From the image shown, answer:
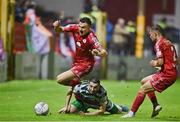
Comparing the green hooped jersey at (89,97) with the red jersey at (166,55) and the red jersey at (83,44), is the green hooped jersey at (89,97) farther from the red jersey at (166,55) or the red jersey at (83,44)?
the red jersey at (166,55)

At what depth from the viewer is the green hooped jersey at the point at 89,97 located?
15820mm

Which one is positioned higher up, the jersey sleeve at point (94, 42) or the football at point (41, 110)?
the jersey sleeve at point (94, 42)

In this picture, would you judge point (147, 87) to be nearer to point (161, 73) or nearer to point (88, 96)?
point (161, 73)

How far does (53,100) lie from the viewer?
20.1m

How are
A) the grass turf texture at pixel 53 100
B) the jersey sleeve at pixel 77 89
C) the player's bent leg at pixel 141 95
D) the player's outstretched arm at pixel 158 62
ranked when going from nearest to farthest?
the player's outstretched arm at pixel 158 62
the player's bent leg at pixel 141 95
the grass turf texture at pixel 53 100
the jersey sleeve at pixel 77 89

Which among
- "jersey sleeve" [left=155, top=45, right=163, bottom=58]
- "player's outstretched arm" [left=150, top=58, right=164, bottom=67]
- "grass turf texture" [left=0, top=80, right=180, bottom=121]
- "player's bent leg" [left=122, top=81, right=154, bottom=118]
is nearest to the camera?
"player's outstretched arm" [left=150, top=58, right=164, bottom=67]

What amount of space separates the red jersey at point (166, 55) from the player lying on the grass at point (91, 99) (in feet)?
4.44

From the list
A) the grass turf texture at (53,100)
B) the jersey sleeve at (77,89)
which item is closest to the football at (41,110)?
the grass turf texture at (53,100)

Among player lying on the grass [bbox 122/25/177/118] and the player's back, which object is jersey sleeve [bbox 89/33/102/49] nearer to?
the player's back

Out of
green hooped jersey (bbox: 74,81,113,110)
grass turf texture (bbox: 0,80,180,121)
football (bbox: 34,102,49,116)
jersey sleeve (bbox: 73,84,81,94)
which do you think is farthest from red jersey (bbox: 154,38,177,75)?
football (bbox: 34,102,49,116)

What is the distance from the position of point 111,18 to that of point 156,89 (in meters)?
25.1

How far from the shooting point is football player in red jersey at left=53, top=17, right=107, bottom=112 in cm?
1638

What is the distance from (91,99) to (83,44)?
1263 mm

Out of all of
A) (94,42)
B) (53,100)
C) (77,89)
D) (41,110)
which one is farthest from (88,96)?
(53,100)
